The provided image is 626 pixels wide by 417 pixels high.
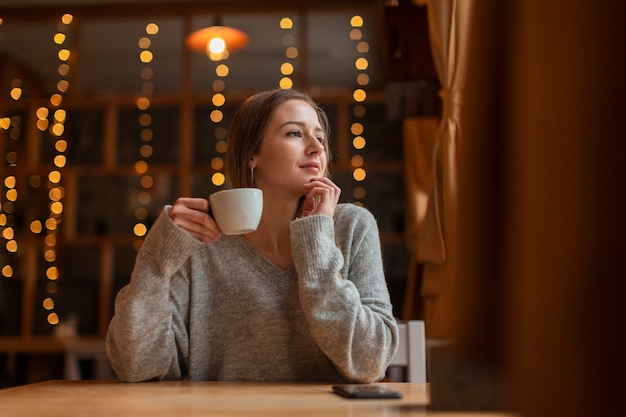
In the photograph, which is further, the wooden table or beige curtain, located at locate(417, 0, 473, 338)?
beige curtain, located at locate(417, 0, 473, 338)

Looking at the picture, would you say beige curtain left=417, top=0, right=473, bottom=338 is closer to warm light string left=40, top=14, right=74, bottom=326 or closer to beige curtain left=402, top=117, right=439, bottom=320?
beige curtain left=402, top=117, right=439, bottom=320

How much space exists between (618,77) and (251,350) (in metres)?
1.19

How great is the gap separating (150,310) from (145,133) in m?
3.38

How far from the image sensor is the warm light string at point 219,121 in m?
4.32

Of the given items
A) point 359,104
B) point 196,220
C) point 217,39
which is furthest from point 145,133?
point 196,220

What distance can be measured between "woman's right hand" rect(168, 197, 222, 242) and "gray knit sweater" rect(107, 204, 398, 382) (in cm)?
1

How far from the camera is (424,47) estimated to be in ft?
8.36

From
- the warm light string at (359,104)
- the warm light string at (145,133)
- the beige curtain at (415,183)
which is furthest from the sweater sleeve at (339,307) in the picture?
the warm light string at (145,133)

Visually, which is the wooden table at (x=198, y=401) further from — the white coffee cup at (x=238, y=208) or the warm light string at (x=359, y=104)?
the warm light string at (x=359, y=104)

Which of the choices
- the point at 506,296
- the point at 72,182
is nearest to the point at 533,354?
the point at 506,296

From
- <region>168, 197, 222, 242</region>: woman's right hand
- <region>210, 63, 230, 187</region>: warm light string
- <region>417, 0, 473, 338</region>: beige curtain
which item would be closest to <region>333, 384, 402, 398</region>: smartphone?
<region>168, 197, 222, 242</region>: woman's right hand

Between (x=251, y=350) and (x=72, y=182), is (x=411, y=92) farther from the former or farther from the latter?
(x=72, y=182)

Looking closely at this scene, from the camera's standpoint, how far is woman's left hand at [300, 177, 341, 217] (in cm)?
130

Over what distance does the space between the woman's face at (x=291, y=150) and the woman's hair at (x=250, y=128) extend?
17 mm
